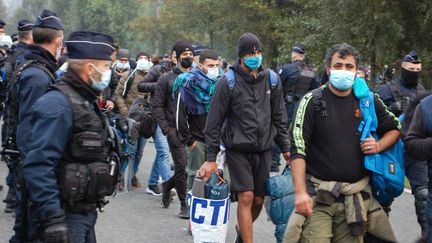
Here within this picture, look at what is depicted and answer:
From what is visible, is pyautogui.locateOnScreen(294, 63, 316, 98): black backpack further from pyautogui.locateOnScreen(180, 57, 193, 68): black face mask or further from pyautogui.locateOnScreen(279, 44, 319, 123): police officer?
pyautogui.locateOnScreen(180, 57, 193, 68): black face mask

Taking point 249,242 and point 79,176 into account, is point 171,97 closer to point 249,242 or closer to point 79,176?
point 249,242

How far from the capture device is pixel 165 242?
23.7 ft

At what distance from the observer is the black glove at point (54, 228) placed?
3.77m

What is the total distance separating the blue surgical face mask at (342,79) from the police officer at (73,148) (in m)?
1.47

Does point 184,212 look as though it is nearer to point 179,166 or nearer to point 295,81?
point 179,166

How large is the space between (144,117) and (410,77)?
3.59 meters

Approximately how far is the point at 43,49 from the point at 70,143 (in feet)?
6.03

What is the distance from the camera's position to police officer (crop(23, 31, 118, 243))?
3.84 meters

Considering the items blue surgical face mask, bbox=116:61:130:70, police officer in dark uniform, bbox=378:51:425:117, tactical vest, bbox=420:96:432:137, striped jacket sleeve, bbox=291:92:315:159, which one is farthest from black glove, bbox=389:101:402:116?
blue surgical face mask, bbox=116:61:130:70

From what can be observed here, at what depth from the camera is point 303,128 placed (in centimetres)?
478

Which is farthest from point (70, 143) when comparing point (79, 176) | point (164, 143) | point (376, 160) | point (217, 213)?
point (164, 143)

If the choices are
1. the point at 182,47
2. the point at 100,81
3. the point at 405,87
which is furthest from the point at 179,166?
the point at 100,81

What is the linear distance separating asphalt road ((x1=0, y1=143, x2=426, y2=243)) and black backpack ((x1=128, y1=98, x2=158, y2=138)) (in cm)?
87

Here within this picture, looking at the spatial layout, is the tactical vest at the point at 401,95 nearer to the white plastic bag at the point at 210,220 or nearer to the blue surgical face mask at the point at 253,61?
the blue surgical face mask at the point at 253,61
